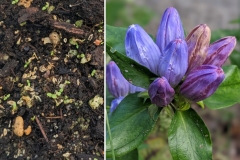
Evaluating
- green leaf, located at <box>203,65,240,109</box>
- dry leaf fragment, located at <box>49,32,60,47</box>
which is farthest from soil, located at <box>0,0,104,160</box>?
green leaf, located at <box>203,65,240,109</box>

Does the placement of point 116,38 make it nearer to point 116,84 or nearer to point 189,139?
point 116,84

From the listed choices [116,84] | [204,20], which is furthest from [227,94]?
[204,20]

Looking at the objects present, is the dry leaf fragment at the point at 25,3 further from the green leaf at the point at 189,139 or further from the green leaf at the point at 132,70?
the green leaf at the point at 189,139

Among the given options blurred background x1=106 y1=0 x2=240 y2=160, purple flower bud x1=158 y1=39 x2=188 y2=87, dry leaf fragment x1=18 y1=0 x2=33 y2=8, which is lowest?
blurred background x1=106 y1=0 x2=240 y2=160

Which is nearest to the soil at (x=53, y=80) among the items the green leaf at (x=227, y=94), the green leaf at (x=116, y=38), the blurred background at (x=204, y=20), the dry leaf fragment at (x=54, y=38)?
the dry leaf fragment at (x=54, y=38)

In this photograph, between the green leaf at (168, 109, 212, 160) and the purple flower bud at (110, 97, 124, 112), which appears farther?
the purple flower bud at (110, 97, 124, 112)

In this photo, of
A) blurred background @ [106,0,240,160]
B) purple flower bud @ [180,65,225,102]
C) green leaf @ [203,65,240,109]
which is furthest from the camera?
blurred background @ [106,0,240,160]

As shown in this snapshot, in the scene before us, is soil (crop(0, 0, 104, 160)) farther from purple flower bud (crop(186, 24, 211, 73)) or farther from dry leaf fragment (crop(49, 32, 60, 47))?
purple flower bud (crop(186, 24, 211, 73))
